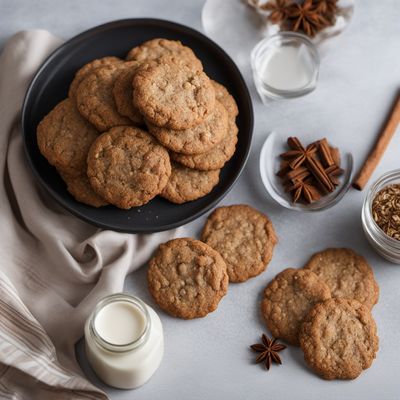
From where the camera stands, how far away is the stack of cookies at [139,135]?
221 cm

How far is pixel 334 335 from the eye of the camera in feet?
7.38

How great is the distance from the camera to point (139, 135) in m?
2.24

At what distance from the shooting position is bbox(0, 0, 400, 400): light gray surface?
226cm

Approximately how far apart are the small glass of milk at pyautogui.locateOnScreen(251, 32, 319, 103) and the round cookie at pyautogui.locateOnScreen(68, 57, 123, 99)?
1.63 ft

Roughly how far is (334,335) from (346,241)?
344mm

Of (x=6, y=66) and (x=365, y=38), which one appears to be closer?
(x=6, y=66)

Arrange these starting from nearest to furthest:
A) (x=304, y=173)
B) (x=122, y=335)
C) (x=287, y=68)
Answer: (x=122, y=335) < (x=304, y=173) < (x=287, y=68)

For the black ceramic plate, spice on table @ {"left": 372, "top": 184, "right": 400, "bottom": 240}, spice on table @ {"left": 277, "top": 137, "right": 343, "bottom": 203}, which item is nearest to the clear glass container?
spice on table @ {"left": 372, "top": 184, "right": 400, "bottom": 240}

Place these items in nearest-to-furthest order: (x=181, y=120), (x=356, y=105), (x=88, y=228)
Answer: (x=181, y=120) → (x=88, y=228) → (x=356, y=105)

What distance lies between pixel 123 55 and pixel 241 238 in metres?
0.72

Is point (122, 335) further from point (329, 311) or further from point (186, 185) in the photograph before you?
point (329, 311)

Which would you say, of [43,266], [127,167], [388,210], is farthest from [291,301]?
[43,266]

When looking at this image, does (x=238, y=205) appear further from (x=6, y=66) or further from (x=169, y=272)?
(x=6, y=66)

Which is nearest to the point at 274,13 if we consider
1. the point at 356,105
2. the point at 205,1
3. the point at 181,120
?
the point at 205,1
